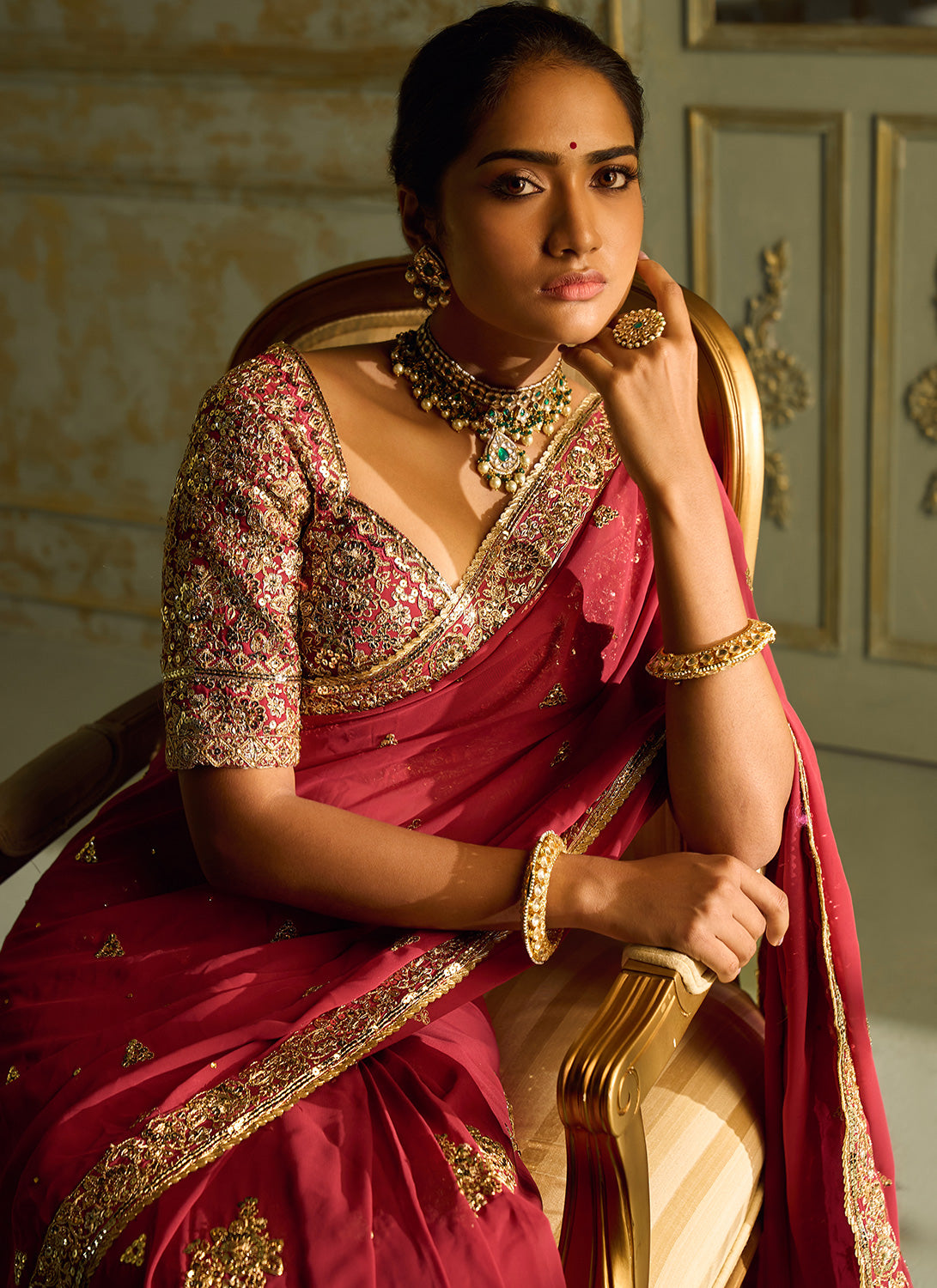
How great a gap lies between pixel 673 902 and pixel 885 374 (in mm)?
1933

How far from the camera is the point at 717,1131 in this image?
4.18ft

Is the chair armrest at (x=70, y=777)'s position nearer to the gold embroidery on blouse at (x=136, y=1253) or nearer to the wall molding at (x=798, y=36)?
the gold embroidery on blouse at (x=136, y=1253)

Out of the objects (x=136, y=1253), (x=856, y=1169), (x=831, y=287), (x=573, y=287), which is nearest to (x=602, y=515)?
(x=573, y=287)

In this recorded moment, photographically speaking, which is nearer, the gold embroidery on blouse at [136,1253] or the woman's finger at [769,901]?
the gold embroidery on blouse at [136,1253]

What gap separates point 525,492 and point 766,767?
0.36 m

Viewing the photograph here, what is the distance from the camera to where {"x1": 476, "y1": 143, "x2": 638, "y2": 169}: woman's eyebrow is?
1.16 meters

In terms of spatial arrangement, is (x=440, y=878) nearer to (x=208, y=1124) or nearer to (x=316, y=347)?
(x=208, y=1124)

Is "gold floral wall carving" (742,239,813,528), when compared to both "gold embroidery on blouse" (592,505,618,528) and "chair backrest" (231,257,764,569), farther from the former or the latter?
"gold embroidery on blouse" (592,505,618,528)

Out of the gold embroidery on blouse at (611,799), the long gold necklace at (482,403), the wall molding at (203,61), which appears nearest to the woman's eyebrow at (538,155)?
the long gold necklace at (482,403)

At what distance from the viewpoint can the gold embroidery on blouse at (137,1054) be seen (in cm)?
115

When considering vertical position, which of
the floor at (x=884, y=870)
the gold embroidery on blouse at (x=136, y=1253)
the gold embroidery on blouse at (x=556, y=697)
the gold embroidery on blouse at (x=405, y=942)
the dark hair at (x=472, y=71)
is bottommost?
the floor at (x=884, y=870)

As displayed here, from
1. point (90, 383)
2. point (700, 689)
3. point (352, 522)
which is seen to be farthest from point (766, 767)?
point (90, 383)

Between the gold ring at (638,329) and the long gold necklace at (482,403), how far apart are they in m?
0.12

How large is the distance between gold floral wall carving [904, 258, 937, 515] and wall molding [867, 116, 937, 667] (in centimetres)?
3
